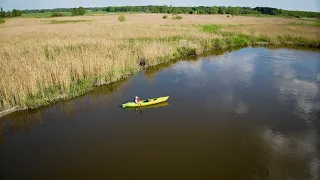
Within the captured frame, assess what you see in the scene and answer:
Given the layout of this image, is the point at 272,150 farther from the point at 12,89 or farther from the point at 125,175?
the point at 12,89

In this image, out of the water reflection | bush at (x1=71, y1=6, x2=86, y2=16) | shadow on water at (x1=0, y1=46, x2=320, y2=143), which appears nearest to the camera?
the water reflection

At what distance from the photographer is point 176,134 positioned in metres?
8.07

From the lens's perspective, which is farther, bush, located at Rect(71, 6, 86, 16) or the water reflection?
bush, located at Rect(71, 6, 86, 16)

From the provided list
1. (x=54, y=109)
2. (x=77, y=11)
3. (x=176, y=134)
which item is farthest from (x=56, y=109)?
(x=77, y=11)

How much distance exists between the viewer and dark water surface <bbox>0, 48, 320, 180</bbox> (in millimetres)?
6414

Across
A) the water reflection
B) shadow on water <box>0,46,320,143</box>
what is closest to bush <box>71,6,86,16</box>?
shadow on water <box>0,46,320,143</box>

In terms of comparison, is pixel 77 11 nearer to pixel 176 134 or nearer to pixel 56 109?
pixel 56 109

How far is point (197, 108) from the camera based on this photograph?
10.1 meters

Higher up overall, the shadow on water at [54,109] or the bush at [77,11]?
the bush at [77,11]

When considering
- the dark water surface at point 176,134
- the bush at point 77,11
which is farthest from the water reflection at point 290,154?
the bush at point 77,11

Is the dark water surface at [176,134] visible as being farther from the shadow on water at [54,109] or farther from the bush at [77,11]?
the bush at [77,11]

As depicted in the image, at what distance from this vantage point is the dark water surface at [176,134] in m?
6.41

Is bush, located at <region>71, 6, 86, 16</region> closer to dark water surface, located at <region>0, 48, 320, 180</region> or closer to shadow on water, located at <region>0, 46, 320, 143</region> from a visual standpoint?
shadow on water, located at <region>0, 46, 320, 143</region>

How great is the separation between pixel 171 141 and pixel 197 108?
288cm
